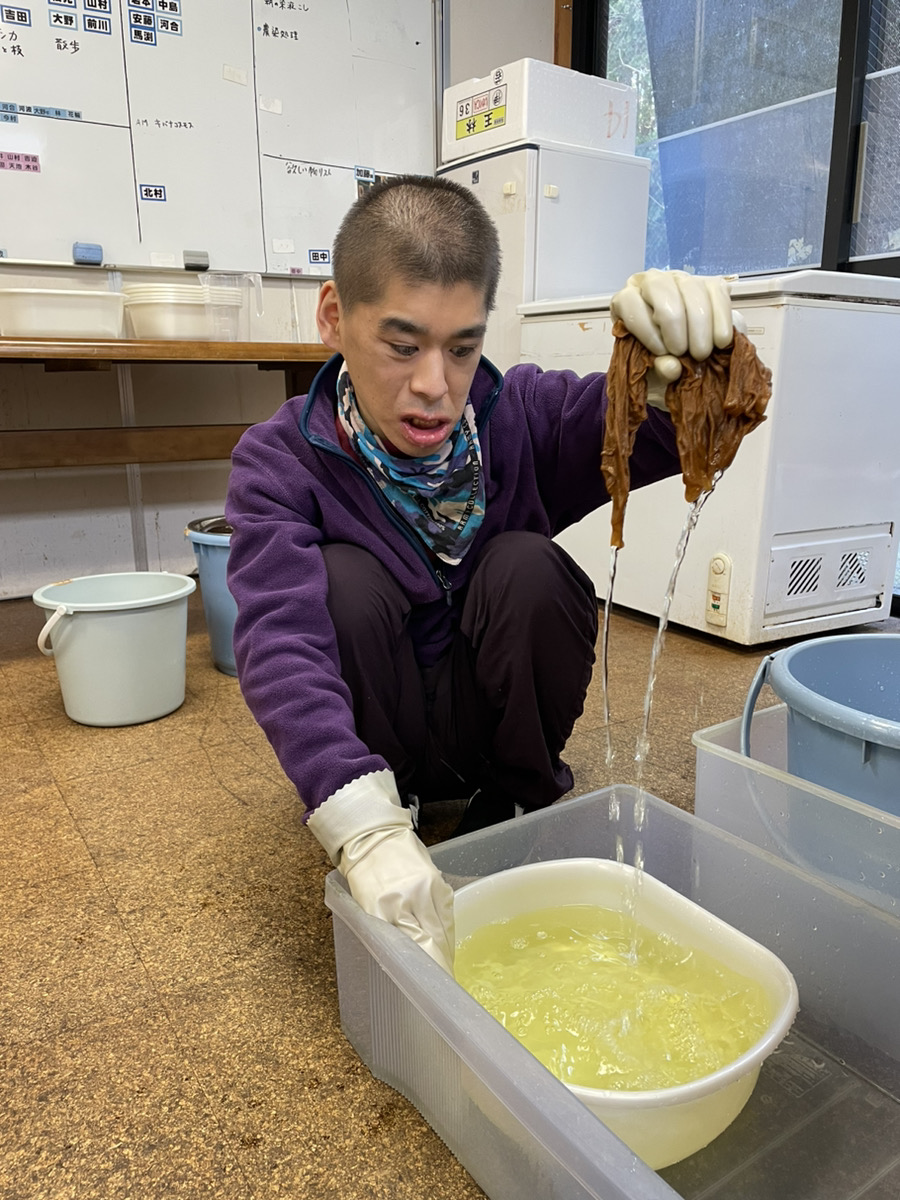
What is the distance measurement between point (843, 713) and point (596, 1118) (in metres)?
0.51

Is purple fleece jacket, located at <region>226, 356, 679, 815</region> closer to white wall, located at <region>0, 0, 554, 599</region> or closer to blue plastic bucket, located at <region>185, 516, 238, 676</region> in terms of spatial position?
blue plastic bucket, located at <region>185, 516, 238, 676</region>

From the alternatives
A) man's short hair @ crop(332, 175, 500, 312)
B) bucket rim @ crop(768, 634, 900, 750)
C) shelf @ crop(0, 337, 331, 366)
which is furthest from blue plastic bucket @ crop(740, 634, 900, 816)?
shelf @ crop(0, 337, 331, 366)

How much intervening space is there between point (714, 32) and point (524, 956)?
289 cm

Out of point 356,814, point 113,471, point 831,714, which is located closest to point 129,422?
point 113,471

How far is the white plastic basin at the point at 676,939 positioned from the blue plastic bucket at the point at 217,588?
1.02 m

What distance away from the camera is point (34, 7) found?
2.20 meters

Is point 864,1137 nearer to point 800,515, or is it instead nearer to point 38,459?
point 800,515

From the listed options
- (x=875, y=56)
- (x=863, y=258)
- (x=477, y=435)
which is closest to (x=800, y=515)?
(x=863, y=258)

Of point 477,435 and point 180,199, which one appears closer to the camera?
point 477,435

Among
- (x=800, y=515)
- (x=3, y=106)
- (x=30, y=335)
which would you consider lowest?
(x=800, y=515)

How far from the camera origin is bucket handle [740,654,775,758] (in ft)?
3.32

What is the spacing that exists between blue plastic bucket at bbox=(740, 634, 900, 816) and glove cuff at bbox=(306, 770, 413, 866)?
449 mm

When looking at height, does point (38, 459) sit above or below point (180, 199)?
below

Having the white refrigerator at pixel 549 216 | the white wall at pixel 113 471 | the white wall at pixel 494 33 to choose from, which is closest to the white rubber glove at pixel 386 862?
the white refrigerator at pixel 549 216
